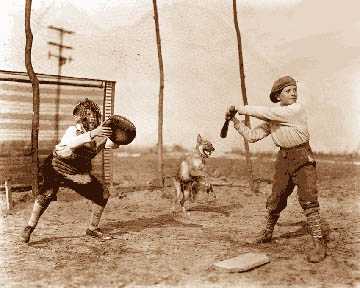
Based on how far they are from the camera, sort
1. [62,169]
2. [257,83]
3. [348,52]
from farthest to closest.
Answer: [348,52] → [257,83] → [62,169]

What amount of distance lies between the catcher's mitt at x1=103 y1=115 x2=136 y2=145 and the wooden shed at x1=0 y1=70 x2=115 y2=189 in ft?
21.9

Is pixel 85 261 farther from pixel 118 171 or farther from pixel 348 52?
pixel 348 52

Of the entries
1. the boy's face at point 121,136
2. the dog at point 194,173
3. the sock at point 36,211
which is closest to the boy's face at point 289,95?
the boy's face at point 121,136

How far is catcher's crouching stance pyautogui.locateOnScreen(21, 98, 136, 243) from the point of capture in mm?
5629

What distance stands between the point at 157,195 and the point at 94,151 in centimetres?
582

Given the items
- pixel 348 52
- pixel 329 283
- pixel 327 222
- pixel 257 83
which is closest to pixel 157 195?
pixel 327 222

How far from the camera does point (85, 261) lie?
514cm

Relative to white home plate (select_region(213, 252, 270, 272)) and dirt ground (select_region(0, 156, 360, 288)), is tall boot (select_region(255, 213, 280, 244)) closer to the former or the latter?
dirt ground (select_region(0, 156, 360, 288))

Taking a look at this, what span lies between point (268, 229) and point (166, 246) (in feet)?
4.40

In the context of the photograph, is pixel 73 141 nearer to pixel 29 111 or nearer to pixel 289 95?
pixel 289 95

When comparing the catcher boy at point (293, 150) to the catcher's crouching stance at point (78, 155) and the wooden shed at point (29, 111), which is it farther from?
the wooden shed at point (29, 111)

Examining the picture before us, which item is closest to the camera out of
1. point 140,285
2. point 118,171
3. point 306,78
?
point 140,285

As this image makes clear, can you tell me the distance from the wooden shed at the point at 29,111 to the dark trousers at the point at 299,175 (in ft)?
25.6


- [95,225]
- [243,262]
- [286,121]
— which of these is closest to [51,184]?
[95,225]
